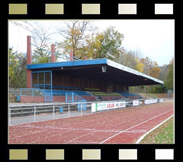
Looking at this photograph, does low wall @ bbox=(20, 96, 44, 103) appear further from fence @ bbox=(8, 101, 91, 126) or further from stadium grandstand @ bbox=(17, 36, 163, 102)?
fence @ bbox=(8, 101, 91, 126)

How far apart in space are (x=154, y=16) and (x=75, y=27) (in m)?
38.7

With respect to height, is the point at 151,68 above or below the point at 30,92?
above

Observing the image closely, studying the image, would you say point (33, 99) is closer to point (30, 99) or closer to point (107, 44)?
point (30, 99)

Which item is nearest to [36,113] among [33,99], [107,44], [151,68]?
[33,99]

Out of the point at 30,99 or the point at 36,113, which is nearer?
the point at 36,113

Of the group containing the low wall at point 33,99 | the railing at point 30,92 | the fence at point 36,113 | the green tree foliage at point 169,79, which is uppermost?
the green tree foliage at point 169,79

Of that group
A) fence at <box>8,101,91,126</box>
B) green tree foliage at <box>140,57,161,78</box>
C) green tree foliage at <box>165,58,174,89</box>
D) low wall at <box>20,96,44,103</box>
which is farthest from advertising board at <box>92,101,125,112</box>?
green tree foliage at <box>140,57,161,78</box>

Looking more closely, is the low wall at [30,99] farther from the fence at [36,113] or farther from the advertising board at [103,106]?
the advertising board at [103,106]

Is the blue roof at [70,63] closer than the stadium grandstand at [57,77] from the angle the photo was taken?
Yes

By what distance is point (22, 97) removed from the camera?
2162 centimetres

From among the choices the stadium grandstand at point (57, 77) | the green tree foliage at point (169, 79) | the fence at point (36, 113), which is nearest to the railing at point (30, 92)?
the stadium grandstand at point (57, 77)
